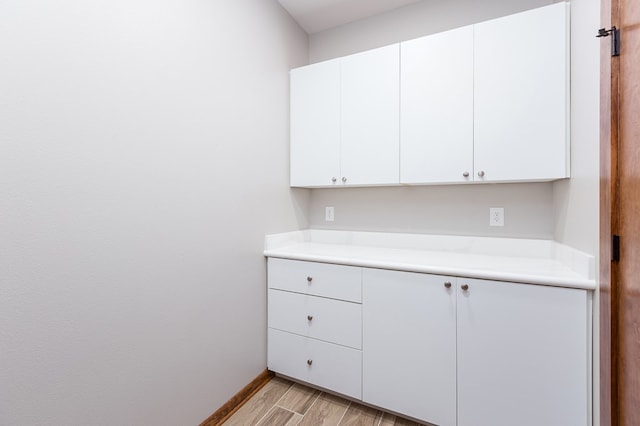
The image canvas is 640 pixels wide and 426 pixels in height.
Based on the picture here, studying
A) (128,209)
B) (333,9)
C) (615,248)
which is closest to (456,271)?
(615,248)

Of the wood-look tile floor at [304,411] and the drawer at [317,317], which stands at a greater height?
the drawer at [317,317]

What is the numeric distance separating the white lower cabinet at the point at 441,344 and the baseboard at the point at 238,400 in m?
0.09

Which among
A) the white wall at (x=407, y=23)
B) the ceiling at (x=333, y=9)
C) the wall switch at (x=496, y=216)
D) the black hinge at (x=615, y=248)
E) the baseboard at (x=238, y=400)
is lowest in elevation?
the baseboard at (x=238, y=400)

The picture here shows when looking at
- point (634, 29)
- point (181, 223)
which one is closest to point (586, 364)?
point (634, 29)

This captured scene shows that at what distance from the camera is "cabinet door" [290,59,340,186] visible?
6.56 ft

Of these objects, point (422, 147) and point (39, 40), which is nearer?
point (39, 40)

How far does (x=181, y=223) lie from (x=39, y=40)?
80 centimetres

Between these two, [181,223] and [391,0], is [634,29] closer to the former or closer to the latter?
[391,0]

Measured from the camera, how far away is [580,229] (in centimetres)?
128

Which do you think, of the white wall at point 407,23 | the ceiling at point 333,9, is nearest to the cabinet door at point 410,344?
the white wall at point 407,23

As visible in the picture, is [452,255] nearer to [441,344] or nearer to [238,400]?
[441,344]

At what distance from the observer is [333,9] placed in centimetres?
207

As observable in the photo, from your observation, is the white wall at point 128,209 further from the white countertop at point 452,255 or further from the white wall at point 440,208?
the white wall at point 440,208

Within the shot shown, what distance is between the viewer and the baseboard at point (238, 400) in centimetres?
150
